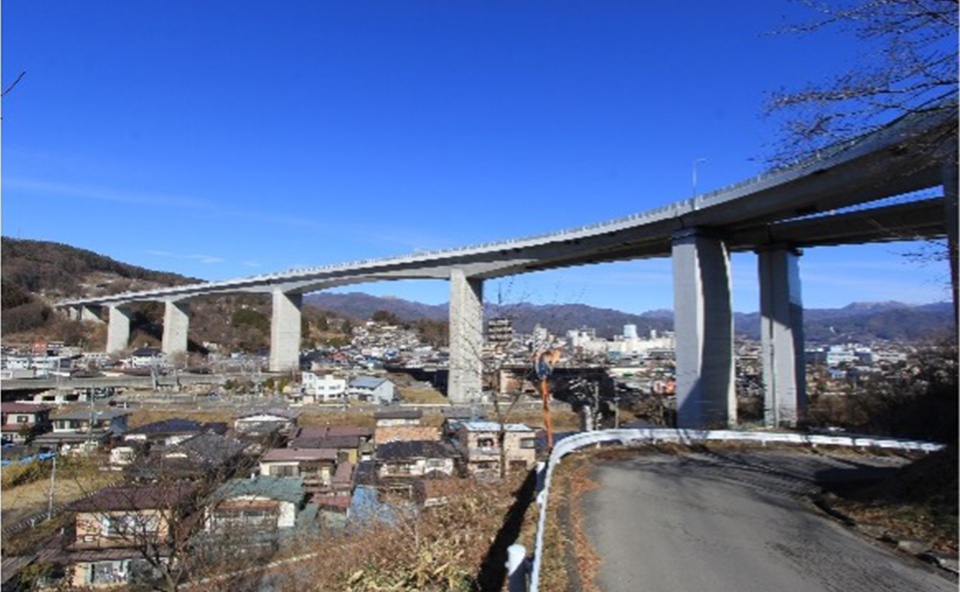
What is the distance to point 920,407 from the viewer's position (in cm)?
1378

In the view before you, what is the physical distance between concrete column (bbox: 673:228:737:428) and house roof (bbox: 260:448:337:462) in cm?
1268

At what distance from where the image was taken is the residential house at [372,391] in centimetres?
3930

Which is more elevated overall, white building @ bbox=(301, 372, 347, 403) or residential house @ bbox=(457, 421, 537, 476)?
white building @ bbox=(301, 372, 347, 403)

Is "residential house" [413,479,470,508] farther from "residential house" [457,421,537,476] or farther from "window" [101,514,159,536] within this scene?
"residential house" [457,421,537,476]

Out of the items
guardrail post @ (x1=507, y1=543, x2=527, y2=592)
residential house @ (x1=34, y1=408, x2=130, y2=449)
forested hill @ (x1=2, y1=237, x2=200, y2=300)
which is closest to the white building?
residential house @ (x1=34, y1=408, x2=130, y2=449)

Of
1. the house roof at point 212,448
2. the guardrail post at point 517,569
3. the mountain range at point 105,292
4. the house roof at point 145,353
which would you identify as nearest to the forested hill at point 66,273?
the mountain range at point 105,292

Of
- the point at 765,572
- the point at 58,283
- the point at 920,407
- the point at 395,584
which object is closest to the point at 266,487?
the point at 395,584

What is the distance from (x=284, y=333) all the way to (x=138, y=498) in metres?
38.6

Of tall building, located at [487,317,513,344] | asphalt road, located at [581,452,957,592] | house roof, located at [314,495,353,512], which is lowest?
house roof, located at [314,495,353,512]

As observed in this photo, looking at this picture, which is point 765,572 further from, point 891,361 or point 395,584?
point 891,361

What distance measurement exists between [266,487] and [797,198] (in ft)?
57.5

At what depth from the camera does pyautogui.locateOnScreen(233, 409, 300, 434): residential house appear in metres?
26.8

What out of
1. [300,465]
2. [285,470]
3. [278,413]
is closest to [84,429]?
[278,413]

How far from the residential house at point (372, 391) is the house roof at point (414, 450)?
Result: 1804 cm
